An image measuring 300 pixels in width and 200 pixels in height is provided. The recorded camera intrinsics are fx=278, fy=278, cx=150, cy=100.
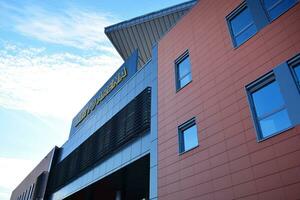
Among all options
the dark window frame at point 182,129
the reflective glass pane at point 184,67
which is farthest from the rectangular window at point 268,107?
the reflective glass pane at point 184,67

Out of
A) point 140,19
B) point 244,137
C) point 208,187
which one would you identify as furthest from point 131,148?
point 140,19

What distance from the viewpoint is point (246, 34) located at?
1151 cm

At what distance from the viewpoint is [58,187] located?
26703mm

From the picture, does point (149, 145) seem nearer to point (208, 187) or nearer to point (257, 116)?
point (208, 187)

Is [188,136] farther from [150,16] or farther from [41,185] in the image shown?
[41,185]

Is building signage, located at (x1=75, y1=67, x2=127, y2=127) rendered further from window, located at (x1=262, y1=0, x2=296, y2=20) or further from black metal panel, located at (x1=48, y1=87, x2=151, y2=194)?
window, located at (x1=262, y1=0, x2=296, y2=20)

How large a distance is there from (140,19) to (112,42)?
4133 mm

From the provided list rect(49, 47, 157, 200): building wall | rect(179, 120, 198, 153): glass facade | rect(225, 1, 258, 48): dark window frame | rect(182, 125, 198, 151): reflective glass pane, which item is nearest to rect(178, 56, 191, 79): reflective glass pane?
rect(49, 47, 157, 200): building wall

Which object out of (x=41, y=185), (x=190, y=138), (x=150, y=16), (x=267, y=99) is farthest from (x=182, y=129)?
(x=41, y=185)

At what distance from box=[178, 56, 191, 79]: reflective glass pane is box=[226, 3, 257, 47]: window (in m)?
2.88

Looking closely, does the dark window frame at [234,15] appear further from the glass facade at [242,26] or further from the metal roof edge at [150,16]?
the metal roof edge at [150,16]

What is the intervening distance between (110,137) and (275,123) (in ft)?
40.1

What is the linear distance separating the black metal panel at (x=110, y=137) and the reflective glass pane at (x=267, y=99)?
6.70 metres

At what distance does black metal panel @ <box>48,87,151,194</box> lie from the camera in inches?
635
